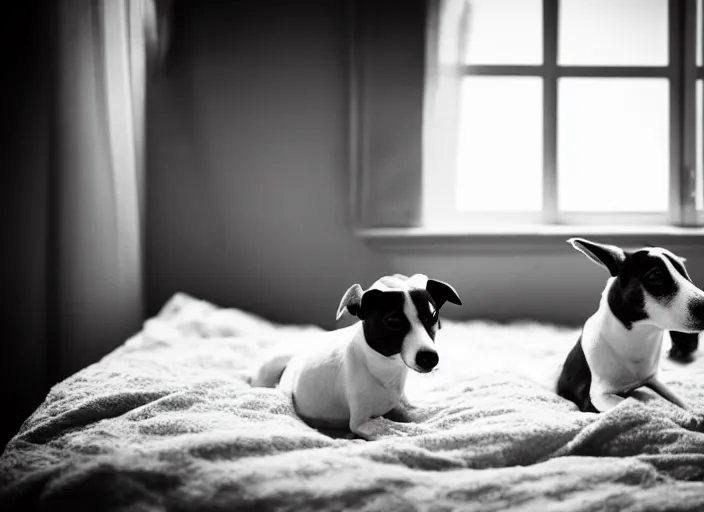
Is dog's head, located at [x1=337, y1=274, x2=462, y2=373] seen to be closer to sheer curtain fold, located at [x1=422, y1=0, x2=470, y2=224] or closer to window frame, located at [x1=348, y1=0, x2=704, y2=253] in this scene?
window frame, located at [x1=348, y1=0, x2=704, y2=253]

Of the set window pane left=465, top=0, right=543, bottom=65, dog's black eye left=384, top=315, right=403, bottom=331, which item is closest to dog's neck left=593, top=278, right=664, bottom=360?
dog's black eye left=384, top=315, right=403, bottom=331

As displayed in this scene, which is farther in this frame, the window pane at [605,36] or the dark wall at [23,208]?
the window pane at [605,36]

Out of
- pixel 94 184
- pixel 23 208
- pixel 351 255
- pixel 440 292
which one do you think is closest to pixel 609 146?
pixel 351 255

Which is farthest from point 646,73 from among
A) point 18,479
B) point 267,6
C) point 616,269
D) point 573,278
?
point 18,479

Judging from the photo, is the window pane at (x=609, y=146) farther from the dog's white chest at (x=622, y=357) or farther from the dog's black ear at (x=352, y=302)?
the dog's black ear at (x=352, y=302)

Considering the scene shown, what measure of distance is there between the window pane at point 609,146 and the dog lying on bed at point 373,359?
1644mm

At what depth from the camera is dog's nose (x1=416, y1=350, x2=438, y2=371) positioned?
833 mm

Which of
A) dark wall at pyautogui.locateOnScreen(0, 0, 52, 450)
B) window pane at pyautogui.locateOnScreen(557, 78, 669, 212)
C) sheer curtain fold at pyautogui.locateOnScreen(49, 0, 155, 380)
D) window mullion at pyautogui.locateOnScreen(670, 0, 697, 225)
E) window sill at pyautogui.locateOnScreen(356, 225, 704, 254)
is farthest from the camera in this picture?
window pane at pyautogui.locateOnScreen(557, 78, 669, 212)

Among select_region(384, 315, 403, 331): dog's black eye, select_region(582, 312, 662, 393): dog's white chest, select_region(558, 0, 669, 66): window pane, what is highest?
select_region(558, 0, 669, 66): window pane

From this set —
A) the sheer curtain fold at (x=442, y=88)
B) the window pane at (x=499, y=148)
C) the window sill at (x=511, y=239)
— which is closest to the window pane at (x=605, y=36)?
the window pane at (x=499, y=148)

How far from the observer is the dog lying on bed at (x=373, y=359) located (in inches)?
34.7

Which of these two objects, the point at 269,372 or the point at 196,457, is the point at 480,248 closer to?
the point at 269,372

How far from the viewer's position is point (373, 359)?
93 centimetres

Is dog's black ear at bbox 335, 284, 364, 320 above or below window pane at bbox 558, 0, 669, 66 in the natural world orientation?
below
